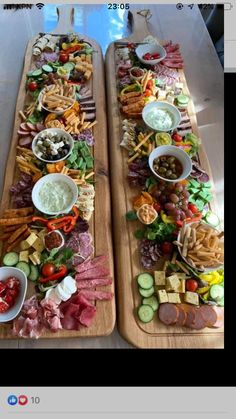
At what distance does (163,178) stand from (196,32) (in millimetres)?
2253

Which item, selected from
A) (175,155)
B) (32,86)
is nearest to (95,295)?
(175,155)

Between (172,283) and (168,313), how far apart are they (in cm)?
15

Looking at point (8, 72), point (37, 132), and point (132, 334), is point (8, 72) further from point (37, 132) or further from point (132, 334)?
point (132, 334)

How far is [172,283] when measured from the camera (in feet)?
5.46

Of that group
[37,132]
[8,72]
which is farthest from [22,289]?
[8,72]

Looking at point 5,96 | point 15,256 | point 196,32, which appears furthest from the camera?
point 196,32

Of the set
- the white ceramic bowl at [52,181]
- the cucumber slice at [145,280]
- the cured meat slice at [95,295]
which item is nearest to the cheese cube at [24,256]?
the white ceramic bowl at [52,181]

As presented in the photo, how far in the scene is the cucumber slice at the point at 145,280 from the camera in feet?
5.50

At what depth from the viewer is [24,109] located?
Answer: 2438 mm

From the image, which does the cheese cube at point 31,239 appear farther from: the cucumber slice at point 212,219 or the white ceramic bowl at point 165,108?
the white ceramic bowl at point 165,108

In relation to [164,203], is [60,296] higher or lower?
lower

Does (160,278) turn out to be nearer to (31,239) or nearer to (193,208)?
(193,208)

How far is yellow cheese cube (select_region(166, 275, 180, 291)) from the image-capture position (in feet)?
5.45

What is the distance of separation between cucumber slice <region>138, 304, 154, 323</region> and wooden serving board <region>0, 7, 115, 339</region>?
14cm
